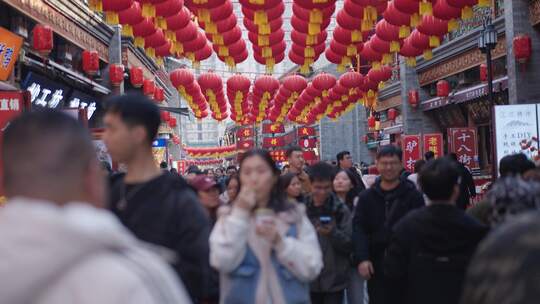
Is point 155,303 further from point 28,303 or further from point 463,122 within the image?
point 463,122

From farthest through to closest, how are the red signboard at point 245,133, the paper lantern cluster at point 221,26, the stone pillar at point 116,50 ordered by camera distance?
the red signboard at point 245,133 → the stone pillar at point 116,50 → the paper lantern cluster at point 221,26

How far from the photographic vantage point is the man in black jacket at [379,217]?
555 centimetres

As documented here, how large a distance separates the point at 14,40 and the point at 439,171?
7.48 m

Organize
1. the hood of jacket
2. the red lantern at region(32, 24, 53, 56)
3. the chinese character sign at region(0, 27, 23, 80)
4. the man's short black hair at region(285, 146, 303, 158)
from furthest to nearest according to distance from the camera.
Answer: the red lantern at region(32, 24, 53, 56) → the chinese character sign at region(0, 27, 23, 80) → the man's short black hair at region(285, 146, 303, 158) → the hood of jacket

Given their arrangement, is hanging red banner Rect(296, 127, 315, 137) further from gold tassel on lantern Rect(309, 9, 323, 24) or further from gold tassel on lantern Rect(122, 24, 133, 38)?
gold tassel on lantern Rect(309, 9, 323, 24)

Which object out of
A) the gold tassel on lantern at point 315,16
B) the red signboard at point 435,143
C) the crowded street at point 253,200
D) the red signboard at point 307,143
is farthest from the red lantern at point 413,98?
the gold tassel on lantern at point 315,16

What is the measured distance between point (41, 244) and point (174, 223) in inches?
58.5

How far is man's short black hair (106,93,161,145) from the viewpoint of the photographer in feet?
9.86

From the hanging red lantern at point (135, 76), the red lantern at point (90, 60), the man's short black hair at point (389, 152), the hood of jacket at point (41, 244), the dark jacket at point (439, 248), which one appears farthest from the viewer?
the hanging red lantern at point (135, 76)

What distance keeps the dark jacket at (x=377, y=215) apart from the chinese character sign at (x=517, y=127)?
7.24 metres

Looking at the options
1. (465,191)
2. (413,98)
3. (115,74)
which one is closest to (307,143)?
(413,98)

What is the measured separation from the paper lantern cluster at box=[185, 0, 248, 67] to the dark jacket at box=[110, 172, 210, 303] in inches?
301

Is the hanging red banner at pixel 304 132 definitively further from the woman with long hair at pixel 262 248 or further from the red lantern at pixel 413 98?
the woman with long hair at pixel 262 248

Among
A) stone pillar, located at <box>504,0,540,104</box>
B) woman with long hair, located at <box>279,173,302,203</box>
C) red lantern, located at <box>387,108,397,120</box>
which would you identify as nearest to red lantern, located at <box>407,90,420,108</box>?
red lantern, located at <box>387,108,397,120</box>
